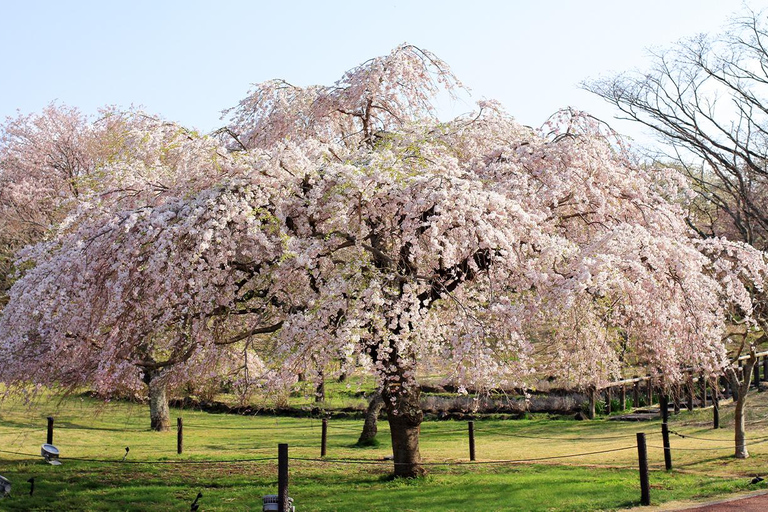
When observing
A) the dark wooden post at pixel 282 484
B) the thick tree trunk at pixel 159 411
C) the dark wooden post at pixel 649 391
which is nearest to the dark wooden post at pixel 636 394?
the dark wooden post at pixel 649 391

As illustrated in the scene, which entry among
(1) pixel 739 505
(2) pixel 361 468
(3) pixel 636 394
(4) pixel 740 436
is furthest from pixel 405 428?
(3) pixel 636 394

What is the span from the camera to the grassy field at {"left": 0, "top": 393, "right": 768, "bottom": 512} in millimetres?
11688

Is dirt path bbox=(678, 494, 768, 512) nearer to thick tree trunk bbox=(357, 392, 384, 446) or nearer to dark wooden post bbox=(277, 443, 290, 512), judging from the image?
dark wooden post bbox=(277, 443, 290, 512)

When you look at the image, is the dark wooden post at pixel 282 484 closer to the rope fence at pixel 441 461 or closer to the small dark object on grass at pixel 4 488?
the rope fence at pixel 441 461

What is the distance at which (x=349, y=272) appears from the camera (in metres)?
10.4

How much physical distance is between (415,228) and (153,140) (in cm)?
694

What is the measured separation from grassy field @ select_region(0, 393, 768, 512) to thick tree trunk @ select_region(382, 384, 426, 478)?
1.05ft

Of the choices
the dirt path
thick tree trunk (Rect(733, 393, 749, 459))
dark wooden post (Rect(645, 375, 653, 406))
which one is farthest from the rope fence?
dark wooden post (Rect(645, 375, 653, 406))

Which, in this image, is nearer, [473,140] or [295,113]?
[473,140]

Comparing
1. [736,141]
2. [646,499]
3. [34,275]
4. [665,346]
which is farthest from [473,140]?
[736,141]

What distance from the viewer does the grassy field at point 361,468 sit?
38.3ft

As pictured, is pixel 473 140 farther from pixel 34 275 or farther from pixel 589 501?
pixel 34 275

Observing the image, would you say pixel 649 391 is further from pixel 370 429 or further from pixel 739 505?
pixel 739 505

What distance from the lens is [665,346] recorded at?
453 inches
